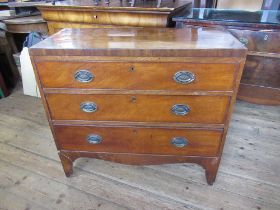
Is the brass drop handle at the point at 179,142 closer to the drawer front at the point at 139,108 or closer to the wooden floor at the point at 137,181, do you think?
the drawer front at the point at 139,108

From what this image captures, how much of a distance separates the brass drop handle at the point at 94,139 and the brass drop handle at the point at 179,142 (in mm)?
388

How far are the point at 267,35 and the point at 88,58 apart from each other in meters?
1.26

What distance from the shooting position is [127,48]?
886 mm

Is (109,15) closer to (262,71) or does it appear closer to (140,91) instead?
Answer: (140,91)

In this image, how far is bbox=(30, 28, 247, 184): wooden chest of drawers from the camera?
90cm

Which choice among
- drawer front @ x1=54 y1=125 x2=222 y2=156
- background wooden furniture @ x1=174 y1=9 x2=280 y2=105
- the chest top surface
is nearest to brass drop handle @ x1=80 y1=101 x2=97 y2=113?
drawer front @ x1=54 y1=125 x2=222 y2=156

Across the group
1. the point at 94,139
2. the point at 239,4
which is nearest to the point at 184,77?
the point at 94,139

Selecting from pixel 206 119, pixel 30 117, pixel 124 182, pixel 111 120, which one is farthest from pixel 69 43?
pixel 30 117

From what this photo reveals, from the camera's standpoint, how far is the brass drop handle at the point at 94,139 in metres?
1.17

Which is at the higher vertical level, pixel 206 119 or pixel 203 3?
pixel 203 3

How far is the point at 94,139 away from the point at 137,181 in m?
0.40

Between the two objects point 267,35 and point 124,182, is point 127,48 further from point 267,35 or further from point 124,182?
point 267,35

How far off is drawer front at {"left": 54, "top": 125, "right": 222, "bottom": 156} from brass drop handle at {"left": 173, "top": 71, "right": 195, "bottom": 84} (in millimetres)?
279

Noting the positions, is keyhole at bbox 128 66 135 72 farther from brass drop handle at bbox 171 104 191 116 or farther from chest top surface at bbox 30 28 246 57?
brass drop handle at bbox 171 104 191 116
